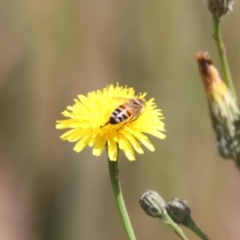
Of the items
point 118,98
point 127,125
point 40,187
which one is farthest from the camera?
point 40,187

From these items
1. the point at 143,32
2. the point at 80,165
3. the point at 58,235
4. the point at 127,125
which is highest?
the point at 143,32

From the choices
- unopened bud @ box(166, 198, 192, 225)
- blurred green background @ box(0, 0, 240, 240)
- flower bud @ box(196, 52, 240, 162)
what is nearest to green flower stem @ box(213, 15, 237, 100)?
flower bud @ box(196, 52, 240, 162)

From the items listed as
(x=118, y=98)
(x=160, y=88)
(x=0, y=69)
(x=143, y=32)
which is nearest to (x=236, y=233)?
(x=160, y=88)

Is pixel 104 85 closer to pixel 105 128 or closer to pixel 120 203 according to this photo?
pixel 105 128

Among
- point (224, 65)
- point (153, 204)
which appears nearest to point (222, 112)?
point (224, 65)

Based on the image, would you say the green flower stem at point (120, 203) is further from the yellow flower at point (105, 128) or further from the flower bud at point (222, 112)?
the flower bud at point (222, 112)

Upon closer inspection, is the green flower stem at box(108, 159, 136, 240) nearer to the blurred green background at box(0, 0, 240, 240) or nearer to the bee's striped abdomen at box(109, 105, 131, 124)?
the bee's striped abdomen at box(109, 105, 131, 124)

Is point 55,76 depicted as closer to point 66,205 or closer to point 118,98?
point 66,205
